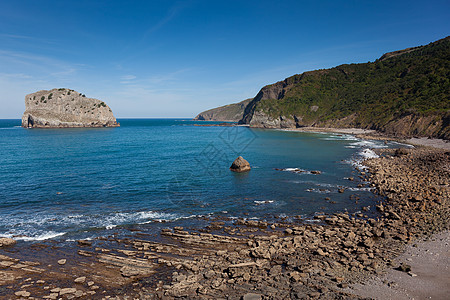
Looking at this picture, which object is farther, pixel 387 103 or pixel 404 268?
pixel 387 103

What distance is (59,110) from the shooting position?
598ft

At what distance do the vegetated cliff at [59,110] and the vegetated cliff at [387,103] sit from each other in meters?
134

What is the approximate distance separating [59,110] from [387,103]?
213 meters

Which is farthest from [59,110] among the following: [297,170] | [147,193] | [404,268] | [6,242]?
[404,268]

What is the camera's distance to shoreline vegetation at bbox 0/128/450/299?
13602 millimetres

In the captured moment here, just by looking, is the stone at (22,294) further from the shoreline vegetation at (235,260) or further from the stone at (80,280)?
the stone at (80,280)

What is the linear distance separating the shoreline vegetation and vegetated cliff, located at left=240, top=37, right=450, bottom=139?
77.6 m

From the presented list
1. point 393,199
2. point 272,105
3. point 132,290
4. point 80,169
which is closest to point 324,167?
point 393,199

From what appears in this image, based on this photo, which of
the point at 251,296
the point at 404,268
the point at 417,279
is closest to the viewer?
the point at 251,296

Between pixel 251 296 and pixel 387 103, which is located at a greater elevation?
pixel 387 103

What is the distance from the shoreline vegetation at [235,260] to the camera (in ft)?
44.6

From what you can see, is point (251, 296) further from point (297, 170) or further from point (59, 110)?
point (59, 110)

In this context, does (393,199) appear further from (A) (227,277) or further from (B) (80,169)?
(B) (80,169)

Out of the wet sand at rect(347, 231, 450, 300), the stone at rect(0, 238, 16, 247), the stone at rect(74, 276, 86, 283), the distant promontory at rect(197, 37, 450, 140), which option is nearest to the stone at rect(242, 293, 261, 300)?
the wet sand at rect(347, 231, 450, 300)
